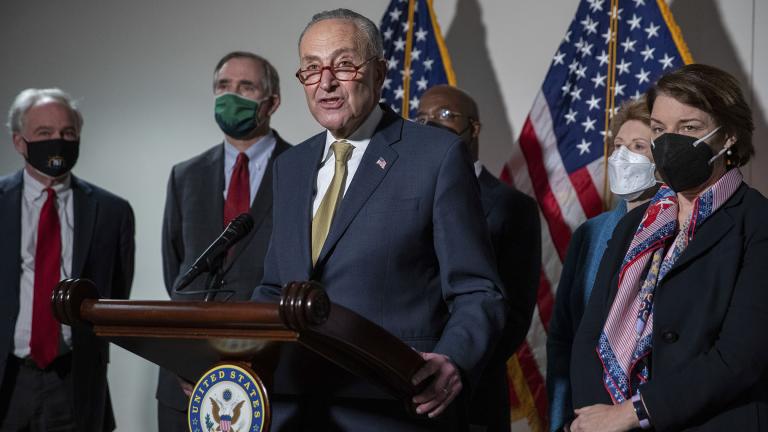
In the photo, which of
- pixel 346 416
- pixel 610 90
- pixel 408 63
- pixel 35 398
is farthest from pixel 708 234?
pixel 408 63

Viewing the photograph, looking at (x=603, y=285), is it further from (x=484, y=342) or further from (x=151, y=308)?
(x=151, y=308)

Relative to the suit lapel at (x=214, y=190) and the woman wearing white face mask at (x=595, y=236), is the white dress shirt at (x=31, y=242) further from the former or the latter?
the woman wearing white face mask at (x=595, y=236)

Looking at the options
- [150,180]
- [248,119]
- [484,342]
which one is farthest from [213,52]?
[484,342]

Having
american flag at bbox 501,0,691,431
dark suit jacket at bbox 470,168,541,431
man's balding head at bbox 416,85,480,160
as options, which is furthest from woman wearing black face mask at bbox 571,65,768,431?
american flag at bbox 501,0,691,431

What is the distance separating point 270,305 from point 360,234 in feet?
1.80

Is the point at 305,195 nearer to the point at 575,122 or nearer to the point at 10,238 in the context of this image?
the point at 10,238

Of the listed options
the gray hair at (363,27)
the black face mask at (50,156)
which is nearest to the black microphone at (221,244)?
the gray hair at (363,27)

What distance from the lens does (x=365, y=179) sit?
1.94m

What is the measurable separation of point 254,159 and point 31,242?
0.97 m

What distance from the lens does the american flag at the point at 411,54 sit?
4648 millimetres

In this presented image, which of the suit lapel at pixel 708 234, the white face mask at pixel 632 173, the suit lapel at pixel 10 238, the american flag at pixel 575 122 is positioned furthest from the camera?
the american flag at pixel 575 122

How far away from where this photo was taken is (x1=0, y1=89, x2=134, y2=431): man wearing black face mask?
3.62 m

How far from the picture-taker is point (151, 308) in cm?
146

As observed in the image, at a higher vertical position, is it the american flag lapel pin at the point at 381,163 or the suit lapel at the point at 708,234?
the american flag lapel pin at the point at 381,163
